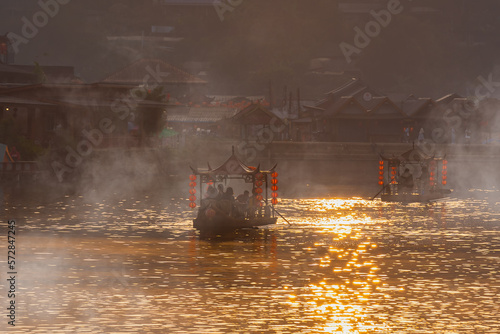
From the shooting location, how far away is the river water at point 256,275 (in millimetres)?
20531

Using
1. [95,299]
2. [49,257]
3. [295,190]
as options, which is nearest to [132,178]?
[295,190]

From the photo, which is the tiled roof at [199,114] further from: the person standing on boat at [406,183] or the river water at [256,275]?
the river water at [256,275]

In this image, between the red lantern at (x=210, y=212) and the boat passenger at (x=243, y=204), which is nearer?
the red lantern at (x=210, y=212)

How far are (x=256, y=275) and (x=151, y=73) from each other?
317 ft

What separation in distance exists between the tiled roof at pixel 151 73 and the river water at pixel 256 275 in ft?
246

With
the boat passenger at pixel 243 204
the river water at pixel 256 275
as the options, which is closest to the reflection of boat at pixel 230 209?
the boat passenger at pixel 243 204

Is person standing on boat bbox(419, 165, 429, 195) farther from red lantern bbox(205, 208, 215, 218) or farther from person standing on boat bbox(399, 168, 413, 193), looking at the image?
red lantern bbox(205, 208, 215, 218)

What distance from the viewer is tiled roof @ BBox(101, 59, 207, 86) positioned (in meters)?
121

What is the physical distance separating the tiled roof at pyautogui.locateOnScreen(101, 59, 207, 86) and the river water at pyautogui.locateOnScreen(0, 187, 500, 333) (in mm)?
74916

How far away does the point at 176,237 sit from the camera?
122 feet

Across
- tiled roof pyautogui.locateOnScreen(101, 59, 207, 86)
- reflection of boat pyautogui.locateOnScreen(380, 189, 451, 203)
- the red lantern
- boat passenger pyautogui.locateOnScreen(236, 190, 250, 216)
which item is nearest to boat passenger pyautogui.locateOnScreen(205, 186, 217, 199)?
the red lantern

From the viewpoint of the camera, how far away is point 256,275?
88.9 ft

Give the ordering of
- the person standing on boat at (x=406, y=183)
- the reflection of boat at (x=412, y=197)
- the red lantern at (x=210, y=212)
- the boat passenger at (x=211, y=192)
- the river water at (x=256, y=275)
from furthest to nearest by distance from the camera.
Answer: the person standing on boat at (x=406, y=183) < the reflection of boat at (x=412, y=197) < the boat passenger at (x=211, y=192) < the red lantern at (x=210, y=212) < the river water at (x=256, y=275)

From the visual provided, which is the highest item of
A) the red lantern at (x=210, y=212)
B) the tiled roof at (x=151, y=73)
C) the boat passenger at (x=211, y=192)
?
the tiled roof at (x=151, y=73)
